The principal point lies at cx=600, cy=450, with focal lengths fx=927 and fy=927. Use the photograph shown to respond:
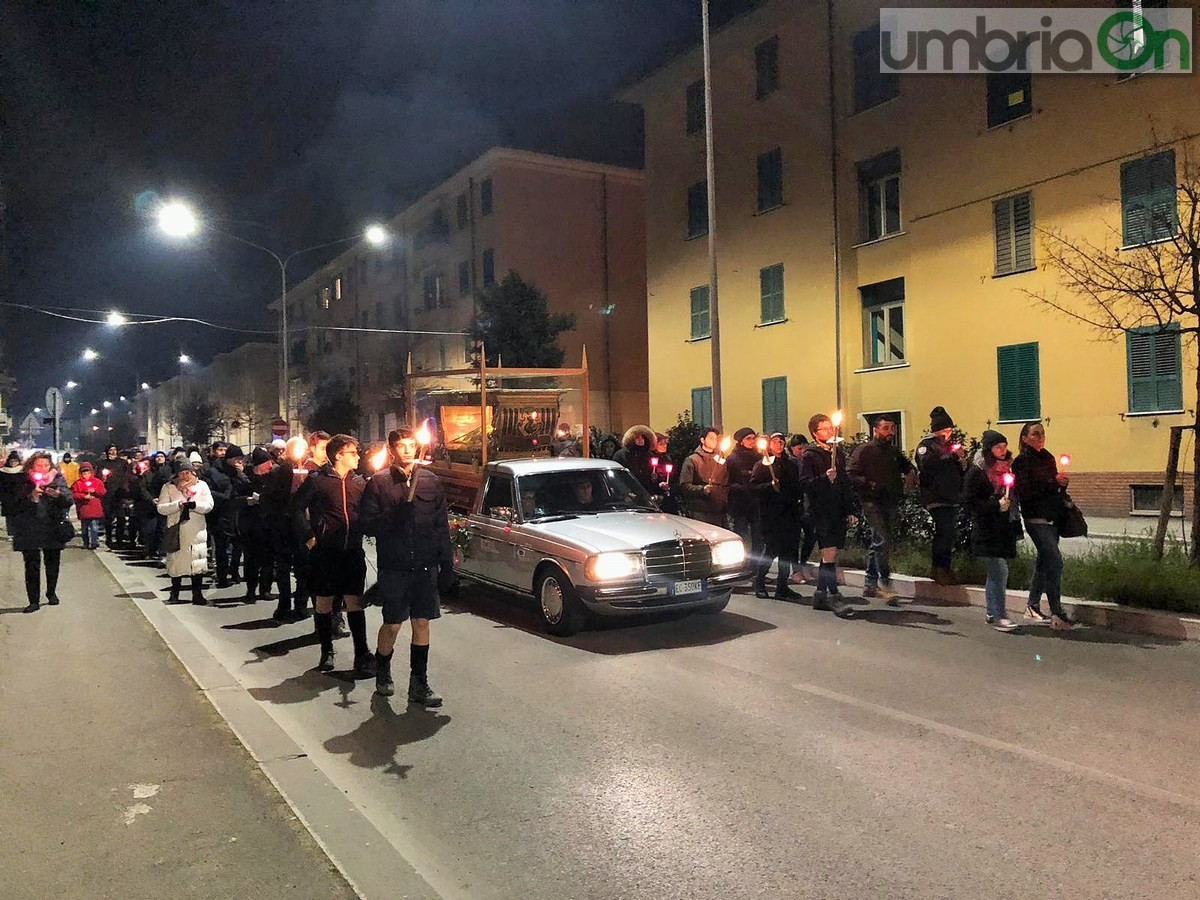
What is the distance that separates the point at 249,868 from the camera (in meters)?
3.66

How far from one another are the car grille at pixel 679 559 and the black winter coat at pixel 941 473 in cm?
250

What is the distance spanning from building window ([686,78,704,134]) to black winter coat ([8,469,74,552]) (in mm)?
23009

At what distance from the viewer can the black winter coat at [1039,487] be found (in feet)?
25.6

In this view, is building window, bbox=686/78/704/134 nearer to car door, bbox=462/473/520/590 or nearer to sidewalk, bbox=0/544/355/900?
car door, bbox=462/473/520/590

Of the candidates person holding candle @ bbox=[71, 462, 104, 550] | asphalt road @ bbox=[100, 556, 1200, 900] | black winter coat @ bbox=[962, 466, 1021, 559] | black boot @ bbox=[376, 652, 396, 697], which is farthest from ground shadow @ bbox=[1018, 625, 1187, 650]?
person holding candle @ bbox=[71, 462, 104, 550]

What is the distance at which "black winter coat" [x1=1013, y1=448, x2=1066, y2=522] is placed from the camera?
7809mm

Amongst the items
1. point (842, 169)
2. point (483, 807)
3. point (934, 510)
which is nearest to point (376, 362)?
point (842, 169)

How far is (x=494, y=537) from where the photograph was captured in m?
9.19

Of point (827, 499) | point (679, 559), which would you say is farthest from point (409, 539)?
point (827, 499)

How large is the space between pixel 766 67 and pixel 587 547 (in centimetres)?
2239

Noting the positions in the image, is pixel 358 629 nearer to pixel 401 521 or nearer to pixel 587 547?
pixel 401 521

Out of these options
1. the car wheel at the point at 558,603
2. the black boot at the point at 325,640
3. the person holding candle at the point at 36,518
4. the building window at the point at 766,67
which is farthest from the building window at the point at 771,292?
the black boot at the point at 325,640

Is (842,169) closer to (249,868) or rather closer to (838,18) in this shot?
(838,18)

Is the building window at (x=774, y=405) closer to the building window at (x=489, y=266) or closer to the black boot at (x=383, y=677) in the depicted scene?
the building window at (x=489, y=266)
